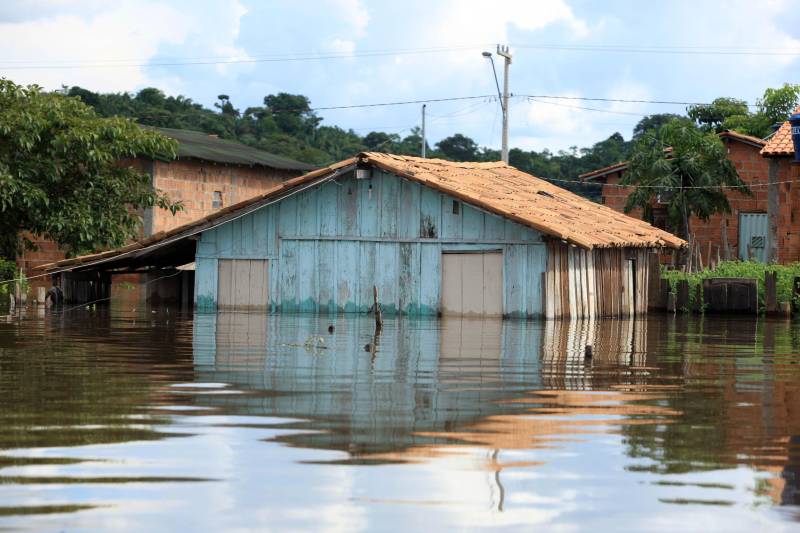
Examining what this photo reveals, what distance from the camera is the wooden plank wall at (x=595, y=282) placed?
30422 mm

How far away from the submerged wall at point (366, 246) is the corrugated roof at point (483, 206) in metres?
0.62

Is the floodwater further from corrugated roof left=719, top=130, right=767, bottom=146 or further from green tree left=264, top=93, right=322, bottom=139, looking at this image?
green tree left=264, top=93, right=322, bottom=139

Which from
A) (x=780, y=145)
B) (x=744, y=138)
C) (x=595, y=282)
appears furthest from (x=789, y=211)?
(x=595, y=282)

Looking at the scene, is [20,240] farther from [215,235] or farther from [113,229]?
[215,235]

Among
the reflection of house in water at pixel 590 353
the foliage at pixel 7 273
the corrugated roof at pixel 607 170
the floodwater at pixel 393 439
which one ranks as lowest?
the floodwater at pixel 393 439

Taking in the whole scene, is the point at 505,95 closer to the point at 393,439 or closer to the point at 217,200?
the point at 217,200

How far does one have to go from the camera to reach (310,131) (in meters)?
88.5

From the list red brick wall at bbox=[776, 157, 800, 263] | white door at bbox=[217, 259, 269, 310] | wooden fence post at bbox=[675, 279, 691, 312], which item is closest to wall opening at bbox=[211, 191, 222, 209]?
white door at bbox=[217, 259, 269, 310]

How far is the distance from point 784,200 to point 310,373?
30.6 meters

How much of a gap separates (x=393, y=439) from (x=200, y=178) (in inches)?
1606

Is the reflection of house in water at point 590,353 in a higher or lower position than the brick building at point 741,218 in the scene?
lower

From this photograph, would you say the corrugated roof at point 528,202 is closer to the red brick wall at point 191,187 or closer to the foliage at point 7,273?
the foliage at point 7,273

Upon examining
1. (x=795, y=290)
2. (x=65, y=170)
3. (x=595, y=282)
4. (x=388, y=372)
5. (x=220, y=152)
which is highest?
(x=220, y=152)

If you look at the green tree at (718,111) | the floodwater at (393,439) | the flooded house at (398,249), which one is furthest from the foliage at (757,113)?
the floodwater at (393,439)
